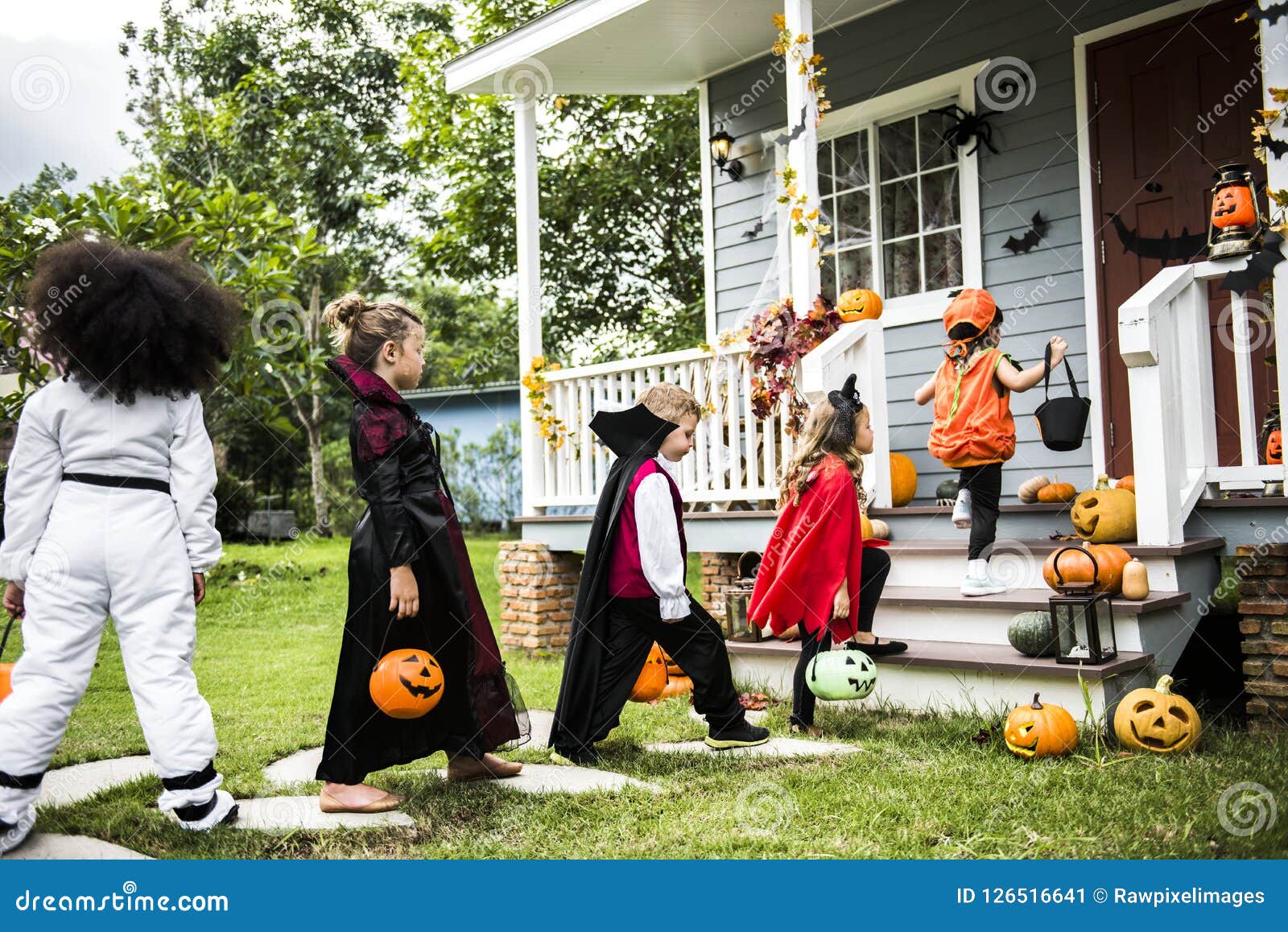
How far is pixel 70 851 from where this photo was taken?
3008mm

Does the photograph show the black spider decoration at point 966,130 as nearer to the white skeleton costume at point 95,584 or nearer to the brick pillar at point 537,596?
the brick pillar at point 537,596

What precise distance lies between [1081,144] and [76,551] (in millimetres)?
5826

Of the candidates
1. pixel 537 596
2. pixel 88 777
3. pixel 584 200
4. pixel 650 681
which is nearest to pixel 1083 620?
pixel 650 681

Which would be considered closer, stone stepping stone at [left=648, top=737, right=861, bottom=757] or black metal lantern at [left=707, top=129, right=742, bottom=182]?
stone stepping stone at [left=648, top=737, right=861, bottom=757]

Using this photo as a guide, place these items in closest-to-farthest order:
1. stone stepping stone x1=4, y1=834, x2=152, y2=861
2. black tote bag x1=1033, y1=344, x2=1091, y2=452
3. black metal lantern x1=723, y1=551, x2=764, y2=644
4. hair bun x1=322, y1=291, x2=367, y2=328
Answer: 1. stone stepping stone x1=4, y1=834, x2=152, y2=861
2. hair bun x1=322, y1=291, x2=367, y2=328
3. black tote bag x1=1033, y1=344, x2=1091, y2=452
4. black metal lantern x1=723, y1=551, x2=764, y2=644

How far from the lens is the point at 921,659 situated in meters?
4.55

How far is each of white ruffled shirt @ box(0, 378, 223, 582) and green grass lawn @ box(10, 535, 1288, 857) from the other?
88 cm

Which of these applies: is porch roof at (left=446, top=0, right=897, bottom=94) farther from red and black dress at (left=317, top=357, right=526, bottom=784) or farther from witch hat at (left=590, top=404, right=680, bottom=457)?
red and black dress at (left=317, top=357, right=526, bottom=784)

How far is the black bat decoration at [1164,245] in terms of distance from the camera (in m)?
6.06

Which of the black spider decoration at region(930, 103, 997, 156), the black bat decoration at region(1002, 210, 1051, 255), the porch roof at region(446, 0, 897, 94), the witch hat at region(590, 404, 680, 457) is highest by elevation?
the porch roof at region(446, 0, 897, 94)

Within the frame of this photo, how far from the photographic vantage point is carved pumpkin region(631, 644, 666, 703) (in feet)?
13.9

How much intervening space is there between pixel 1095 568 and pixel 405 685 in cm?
270

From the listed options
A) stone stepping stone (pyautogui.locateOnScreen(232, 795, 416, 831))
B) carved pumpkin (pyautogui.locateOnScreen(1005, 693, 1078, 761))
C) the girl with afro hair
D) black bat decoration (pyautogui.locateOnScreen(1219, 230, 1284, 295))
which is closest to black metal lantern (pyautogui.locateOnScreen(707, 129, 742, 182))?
black bat decoration (pyautogui.locateOnScreen(1219, 230, 1284, 295))

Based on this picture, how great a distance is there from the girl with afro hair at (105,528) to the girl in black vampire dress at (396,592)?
445 mm
